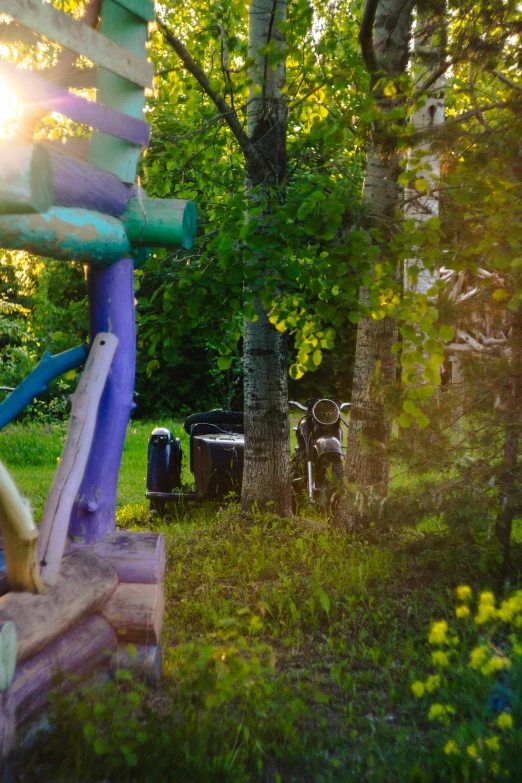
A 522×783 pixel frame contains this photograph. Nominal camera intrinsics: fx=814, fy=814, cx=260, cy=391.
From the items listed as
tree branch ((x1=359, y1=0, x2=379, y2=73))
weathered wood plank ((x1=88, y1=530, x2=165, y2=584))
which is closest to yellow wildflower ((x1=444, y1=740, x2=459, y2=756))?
weathered wood plank ((x1=88, y1=530, x2=165, y2=584))

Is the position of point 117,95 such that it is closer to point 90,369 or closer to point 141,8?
point 141,8

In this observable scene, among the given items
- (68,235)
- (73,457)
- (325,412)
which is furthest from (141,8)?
(325,412)

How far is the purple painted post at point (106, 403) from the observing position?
3.79m

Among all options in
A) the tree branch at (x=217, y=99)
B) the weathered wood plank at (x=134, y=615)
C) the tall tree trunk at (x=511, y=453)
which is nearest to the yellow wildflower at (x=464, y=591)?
the tall tree trunk at (x=511, y=453)

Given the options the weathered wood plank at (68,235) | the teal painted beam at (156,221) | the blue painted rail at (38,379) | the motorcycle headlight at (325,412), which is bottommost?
the motorcycle headlight at (325,412)

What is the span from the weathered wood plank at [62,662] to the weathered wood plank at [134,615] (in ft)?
0.19

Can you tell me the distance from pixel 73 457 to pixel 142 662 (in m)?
0.98

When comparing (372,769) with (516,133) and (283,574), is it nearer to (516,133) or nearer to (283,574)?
(283,574)

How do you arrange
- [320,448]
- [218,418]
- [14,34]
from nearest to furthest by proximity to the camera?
1. [14,34]
2. [320,448]
3. [218,418]

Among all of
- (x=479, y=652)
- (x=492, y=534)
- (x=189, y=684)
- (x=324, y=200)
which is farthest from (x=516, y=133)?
(x=189, y=684)

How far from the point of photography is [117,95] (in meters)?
3.75

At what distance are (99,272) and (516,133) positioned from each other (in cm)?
249

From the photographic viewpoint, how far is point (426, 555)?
5.29 metres

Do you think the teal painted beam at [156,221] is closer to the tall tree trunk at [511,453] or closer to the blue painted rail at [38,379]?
the blue painted rail at [38,379]
